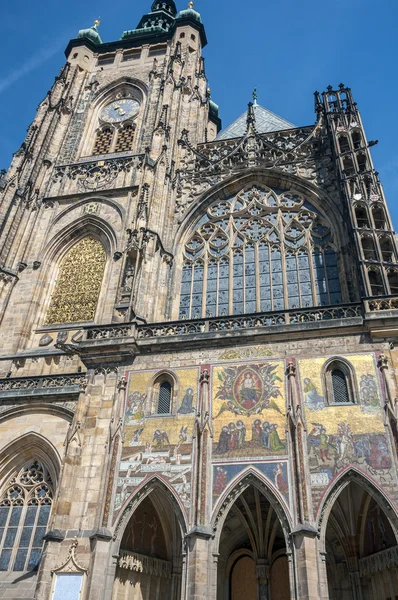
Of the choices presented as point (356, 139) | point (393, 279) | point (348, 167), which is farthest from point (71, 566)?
point (356, 139)

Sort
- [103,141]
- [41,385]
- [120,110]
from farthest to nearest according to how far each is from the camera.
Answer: [120,110] < [103,141] < [41,385]

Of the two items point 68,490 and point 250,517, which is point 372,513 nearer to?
point 250,517

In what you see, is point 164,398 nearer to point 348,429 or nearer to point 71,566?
point 71,566

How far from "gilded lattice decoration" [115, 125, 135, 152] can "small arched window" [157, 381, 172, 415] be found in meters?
12.0

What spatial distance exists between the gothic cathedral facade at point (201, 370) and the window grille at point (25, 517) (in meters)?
0.04

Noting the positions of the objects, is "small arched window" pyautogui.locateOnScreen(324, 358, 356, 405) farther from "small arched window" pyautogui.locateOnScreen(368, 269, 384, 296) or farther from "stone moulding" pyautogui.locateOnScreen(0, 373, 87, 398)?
"stone moulding" pyautogui.locateOnScreen(0, 373, 87, 398)

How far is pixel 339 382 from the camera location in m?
11.3

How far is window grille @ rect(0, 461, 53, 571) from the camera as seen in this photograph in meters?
11.8

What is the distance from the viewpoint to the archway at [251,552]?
39.1 ft

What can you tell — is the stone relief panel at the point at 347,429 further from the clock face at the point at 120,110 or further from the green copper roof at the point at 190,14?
the green copper roof at the point at 190,14

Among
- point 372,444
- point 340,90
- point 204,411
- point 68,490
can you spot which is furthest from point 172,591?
point 340,90

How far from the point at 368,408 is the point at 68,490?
21.1 ft

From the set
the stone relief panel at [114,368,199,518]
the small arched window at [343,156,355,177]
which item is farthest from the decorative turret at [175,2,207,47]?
the stone relief panel at [114,368,199,518]

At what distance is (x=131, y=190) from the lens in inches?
724
